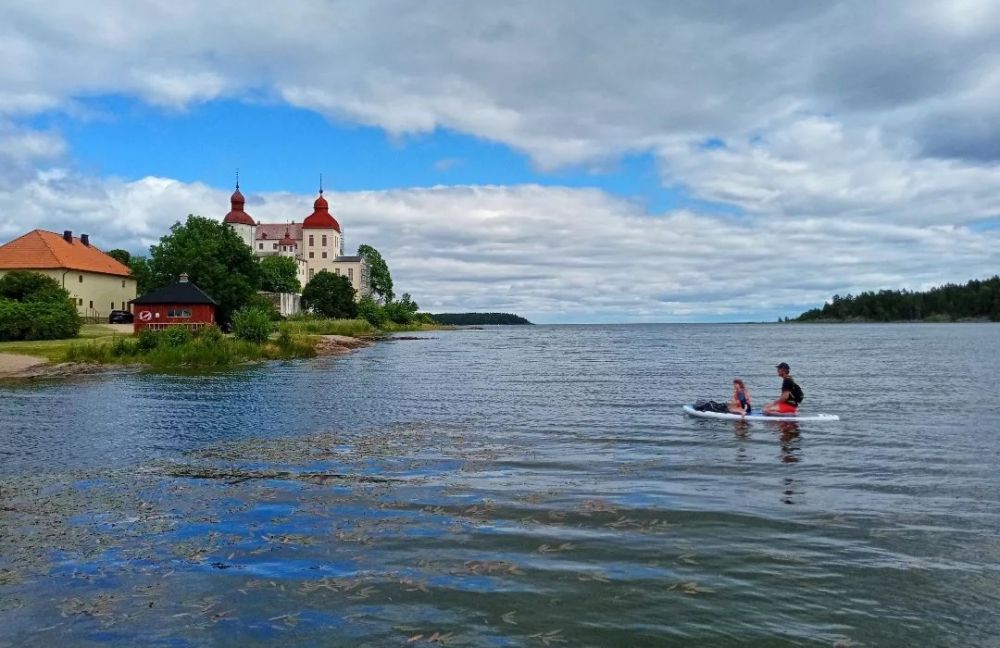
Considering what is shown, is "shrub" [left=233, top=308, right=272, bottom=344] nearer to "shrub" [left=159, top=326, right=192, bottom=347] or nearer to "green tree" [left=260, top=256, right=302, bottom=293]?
"shrub" [left=159, top=326, right=192, bottom=347]

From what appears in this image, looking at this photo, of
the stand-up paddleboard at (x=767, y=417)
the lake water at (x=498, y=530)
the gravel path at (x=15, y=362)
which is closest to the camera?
the lake water at (x=498, y=530)

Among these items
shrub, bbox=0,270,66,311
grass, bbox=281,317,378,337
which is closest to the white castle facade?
grass, bbox=281,317,378,337

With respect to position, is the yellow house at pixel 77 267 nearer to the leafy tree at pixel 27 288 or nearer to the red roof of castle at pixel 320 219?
the leafy tree at pixel 27 288

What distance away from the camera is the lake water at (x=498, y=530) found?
865 centimetres

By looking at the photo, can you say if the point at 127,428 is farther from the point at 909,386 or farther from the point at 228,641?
the point at 909,386

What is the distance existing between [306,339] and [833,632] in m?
68.2

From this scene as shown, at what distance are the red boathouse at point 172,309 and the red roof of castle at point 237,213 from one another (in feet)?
304

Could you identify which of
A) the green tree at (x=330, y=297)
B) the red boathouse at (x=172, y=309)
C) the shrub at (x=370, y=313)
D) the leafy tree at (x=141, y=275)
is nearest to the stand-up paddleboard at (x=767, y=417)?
the red boathouse at (x=172, y=309)

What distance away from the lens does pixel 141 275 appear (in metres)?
107

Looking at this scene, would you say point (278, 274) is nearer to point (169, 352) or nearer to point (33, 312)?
point (33, 312)

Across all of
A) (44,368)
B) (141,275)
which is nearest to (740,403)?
(44,368)

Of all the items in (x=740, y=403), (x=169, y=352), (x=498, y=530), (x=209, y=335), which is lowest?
(x=498, y=530)

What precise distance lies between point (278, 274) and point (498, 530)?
428 ft

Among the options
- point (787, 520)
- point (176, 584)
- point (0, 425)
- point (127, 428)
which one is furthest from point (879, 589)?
point (0, 425)
